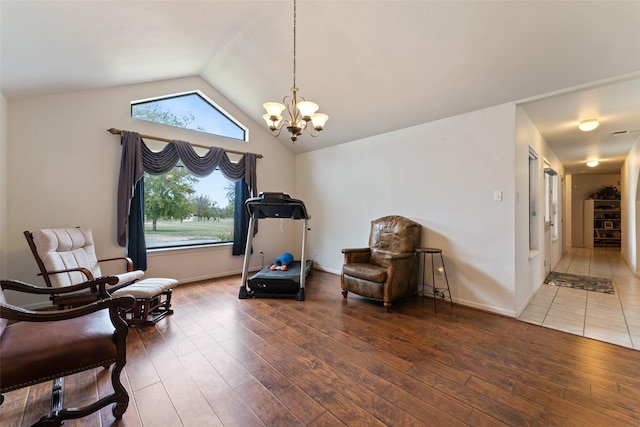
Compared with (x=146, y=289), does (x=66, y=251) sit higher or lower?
higher

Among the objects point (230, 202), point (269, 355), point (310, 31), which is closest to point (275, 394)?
point (269, 355)

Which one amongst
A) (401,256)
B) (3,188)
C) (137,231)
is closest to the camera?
(3,188)

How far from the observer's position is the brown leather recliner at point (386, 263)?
3221 mm

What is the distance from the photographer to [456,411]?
1604 millimetres

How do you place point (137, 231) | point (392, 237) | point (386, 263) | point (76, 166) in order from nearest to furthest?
point (76, 166) < point (386, 263) < point (392, 237) < point (137, 231)

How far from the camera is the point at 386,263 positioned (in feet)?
11.8

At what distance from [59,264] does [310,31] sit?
3.68m

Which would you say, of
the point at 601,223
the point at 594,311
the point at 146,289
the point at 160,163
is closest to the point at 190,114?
the point at 160,163

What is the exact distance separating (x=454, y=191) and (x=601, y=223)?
8542mm

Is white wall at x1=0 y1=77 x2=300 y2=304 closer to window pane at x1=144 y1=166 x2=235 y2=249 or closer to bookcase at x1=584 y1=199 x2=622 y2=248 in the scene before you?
window pane at x1=144 y1=166 x2=235 y2=249

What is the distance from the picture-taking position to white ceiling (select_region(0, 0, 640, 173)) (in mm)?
2162

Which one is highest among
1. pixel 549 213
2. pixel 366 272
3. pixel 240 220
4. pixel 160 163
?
pixel 160 163

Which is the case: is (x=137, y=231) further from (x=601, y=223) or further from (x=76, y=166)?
(x=601, y=223)

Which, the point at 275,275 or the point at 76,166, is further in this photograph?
the point at 275,275
